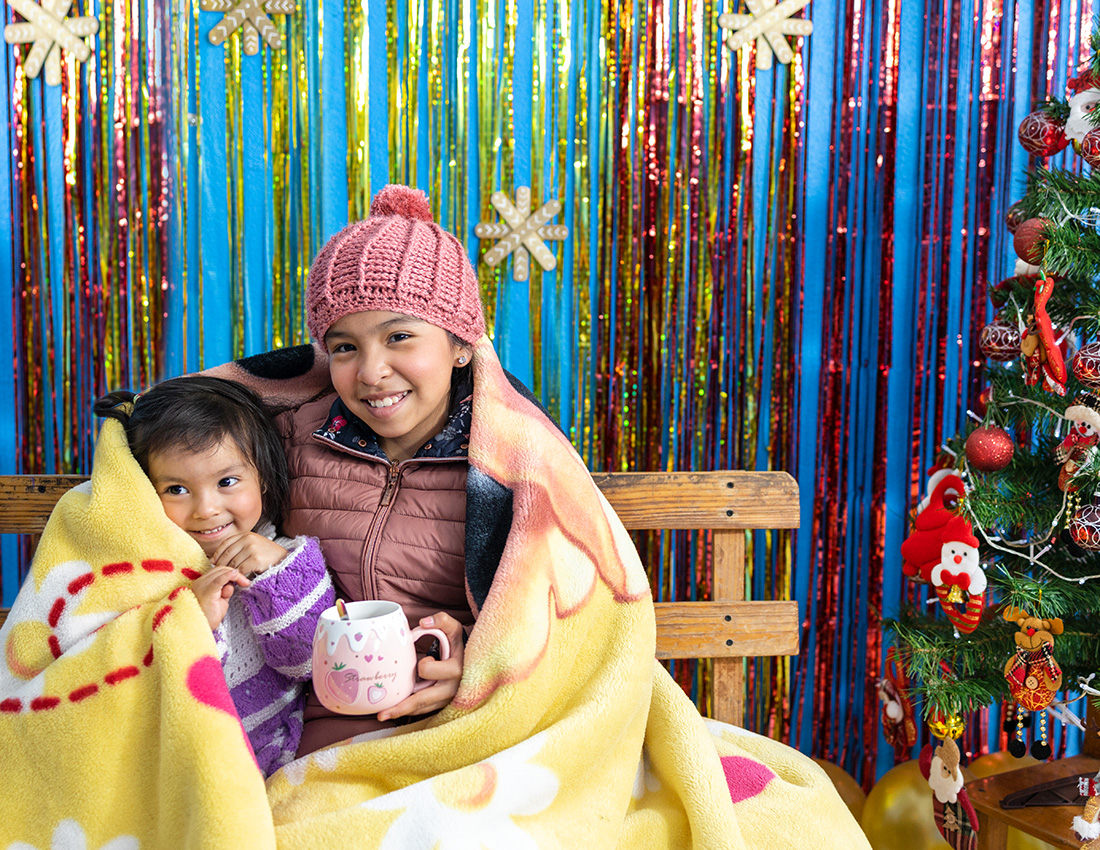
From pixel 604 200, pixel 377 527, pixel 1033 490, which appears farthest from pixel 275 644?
pixel 1033 490

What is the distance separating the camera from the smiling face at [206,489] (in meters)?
1.14

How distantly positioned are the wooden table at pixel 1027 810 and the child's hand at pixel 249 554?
1283 millimetres

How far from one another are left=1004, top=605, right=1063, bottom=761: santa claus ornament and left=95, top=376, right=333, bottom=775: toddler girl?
1090 mm

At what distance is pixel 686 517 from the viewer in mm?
1535

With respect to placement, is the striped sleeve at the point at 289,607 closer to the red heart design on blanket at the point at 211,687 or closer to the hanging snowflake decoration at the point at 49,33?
the red heart design on blanket at the point at 211,687

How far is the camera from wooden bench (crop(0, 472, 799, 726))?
153 cm

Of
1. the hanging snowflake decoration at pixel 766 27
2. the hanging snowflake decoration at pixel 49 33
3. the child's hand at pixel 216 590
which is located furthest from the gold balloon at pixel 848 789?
the hanging snowflake decoration at pixel 49 33

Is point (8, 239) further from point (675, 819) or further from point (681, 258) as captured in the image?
point (675, 819)

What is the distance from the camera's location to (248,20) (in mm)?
1683

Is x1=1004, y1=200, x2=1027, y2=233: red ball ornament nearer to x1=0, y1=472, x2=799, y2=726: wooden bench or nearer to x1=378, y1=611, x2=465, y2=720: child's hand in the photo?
x1=0, y1=472, x2=799, y2=726: wooden bench

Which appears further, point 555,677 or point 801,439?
point 801,439

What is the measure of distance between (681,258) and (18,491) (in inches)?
54.0

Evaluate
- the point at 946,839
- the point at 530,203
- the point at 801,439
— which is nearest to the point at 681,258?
the point at 530,203

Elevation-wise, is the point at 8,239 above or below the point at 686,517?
above
